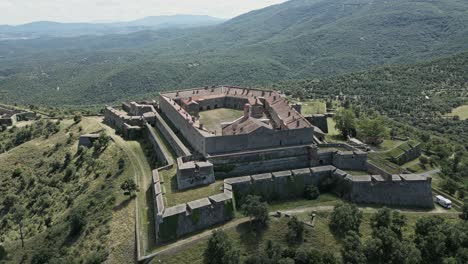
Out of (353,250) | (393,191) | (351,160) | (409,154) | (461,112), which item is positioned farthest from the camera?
(461,112)

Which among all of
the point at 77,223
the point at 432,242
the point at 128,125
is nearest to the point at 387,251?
the point at 432,242

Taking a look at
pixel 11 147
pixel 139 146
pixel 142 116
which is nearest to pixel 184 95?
pixel 142 116

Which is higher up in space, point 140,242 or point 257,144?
point 257,144

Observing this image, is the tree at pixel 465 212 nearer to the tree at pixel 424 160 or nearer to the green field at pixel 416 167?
the green field at pixel 416 167

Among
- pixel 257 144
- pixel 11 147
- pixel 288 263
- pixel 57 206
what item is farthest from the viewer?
pixel 11 147

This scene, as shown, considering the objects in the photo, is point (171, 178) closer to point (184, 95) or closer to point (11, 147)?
point (184, 95)

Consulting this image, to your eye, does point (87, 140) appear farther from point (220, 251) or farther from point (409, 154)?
point (409, 154)
